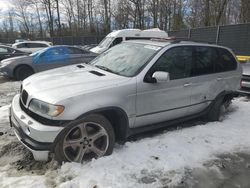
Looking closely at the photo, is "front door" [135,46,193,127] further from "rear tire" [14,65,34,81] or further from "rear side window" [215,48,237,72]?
"rear tire" [14,65,34,81]

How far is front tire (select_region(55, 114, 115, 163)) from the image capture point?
10.8 ft

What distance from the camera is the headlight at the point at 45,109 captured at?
10.3 ft

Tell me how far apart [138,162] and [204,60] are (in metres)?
2.41

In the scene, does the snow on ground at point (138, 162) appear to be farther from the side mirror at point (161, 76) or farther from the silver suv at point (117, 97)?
the side mirror at point (161, 76)

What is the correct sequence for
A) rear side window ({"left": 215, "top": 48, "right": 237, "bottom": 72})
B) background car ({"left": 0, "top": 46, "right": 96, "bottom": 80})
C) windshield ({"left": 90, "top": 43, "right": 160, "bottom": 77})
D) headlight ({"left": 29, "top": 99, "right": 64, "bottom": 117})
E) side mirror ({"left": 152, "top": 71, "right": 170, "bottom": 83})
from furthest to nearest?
background car ({"left": 0, "top": 46, "right": 96, "bottom": 80}) → rear side window ({"left": 215, "top": 48, "right": 237, "bottom": 72}) → windshield ({"left": 90, "top": 43, "right": 160, "bottom": 77}) → side mirror ({"left": 152, "top": 71, "right": 170, "bottom": 83}) → headlight ({"left": 29, "top": 99, "right": 64, "bottom": 117})

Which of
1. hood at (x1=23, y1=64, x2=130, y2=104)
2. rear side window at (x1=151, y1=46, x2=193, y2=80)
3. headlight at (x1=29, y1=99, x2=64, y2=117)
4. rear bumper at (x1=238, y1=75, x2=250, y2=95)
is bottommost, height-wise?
rear bumper at (x1=238, y1=75, x2=250, y2=95)

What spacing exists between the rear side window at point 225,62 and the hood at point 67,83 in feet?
7.61

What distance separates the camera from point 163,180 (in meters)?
3.28

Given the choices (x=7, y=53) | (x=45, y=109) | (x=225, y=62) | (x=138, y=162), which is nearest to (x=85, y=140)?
(x=45, y=109)

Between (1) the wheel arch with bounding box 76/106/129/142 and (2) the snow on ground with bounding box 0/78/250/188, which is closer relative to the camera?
(2) the snow on ground with bounding box 0/78/250/188

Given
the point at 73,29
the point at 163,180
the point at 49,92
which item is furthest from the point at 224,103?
the point at 73,29

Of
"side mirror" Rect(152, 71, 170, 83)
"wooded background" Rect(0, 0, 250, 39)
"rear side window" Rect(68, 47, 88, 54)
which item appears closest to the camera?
"side mirror" Rect(152, 71, 170, 83)

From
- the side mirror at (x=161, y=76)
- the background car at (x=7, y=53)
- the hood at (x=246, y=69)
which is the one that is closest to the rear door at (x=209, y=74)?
the side mirror at (x=161, y=76)

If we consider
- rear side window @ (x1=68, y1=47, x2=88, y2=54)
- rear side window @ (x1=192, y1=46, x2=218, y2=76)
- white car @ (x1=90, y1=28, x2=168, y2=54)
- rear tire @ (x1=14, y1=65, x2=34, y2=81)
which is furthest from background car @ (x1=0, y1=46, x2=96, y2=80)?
rear side window @ (x1=192, y1=46, x2=218, y2=76)
